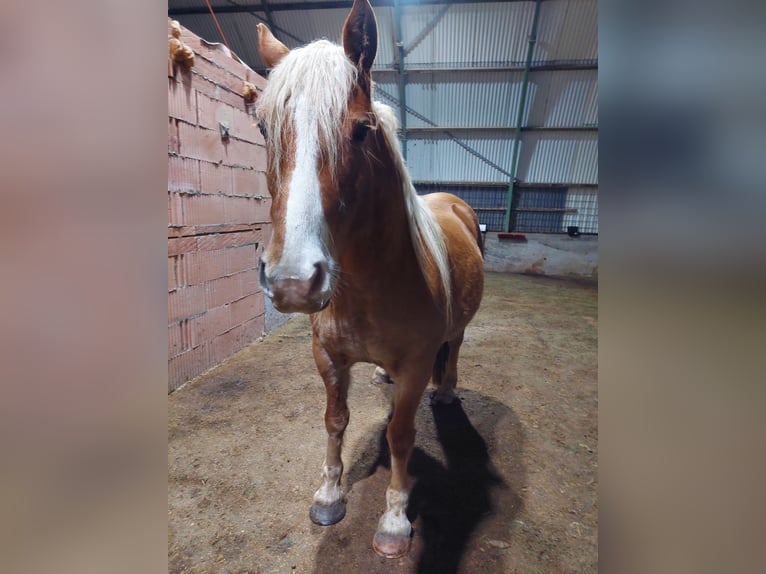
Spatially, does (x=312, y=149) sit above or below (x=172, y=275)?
above

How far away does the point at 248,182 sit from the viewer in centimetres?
292

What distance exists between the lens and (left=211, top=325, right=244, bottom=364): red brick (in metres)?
2.65

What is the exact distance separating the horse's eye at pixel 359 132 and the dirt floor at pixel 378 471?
1.30m

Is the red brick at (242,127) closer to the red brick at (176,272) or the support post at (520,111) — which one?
the red brick at (176,272)

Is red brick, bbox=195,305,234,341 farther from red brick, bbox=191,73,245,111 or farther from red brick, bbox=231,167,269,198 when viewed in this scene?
red brick, bbox=191,73,245,111

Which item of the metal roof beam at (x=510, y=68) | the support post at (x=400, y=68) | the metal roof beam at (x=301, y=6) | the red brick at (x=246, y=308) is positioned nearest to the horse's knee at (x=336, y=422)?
the red brick at (x=246, y=308)

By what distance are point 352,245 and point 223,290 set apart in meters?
1.97

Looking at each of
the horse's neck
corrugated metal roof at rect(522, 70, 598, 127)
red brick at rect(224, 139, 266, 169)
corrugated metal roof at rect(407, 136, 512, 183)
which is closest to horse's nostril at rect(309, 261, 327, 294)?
the horse's neck

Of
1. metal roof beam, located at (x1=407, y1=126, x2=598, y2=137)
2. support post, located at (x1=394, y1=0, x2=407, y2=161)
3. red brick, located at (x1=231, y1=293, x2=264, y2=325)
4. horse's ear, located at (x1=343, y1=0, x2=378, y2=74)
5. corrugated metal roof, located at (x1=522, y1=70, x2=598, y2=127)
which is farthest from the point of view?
metal roof beam, located at (x1=407, y1=126, x2=598, y2=137)

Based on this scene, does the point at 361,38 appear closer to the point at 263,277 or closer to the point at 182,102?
the point at 263,277

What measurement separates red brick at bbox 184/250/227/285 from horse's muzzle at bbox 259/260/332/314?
185cm

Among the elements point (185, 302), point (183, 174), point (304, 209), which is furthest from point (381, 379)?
point (304, 209)
